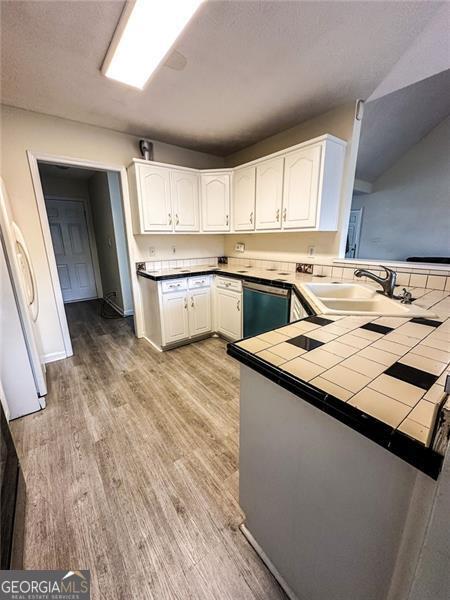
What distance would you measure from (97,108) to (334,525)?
10.8ft

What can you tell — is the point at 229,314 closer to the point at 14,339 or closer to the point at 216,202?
the point at 216,202

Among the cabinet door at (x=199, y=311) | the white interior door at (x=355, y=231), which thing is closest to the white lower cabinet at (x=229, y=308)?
the cabinet door at (x=199, y=311)

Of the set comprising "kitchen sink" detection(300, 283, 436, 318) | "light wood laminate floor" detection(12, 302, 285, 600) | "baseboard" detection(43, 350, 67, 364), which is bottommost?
"light wood laminate floor" detection(12, 302, 285, 600)

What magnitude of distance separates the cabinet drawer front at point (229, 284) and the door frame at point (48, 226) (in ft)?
3.56

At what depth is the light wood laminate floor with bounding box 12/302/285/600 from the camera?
0.99m

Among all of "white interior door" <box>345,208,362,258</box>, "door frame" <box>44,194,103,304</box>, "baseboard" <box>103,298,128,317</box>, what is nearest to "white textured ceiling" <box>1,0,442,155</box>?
"baseboard" <box>103,298,128,317</box>

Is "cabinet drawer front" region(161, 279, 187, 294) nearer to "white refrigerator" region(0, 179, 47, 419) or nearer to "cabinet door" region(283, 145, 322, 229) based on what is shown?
"white refrigerator" region(0, 179, 47, 419)

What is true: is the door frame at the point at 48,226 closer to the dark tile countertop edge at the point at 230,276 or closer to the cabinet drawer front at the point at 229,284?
the dark tile countertop edge at the point at 230,276

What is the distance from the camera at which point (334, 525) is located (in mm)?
685

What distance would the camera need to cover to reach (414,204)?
4.86m

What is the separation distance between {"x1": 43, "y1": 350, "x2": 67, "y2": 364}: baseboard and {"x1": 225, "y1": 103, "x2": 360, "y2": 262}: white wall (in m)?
2.63

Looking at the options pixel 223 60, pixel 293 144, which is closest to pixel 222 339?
pixel 293 144

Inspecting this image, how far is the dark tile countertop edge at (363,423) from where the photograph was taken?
0.45 metres

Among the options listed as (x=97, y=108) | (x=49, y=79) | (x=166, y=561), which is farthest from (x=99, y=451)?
(x=97, y=108)
